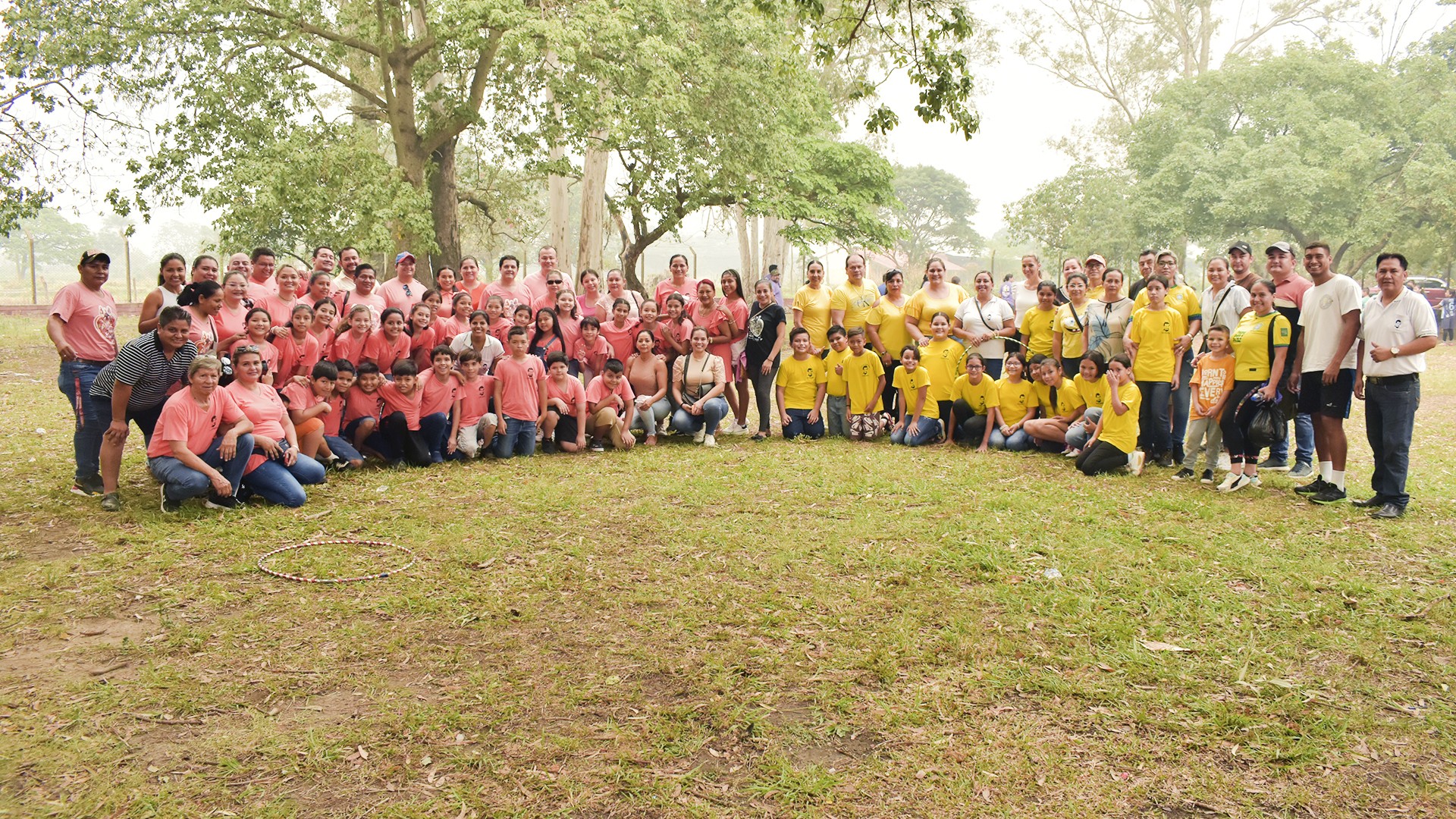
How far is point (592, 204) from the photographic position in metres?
19.8

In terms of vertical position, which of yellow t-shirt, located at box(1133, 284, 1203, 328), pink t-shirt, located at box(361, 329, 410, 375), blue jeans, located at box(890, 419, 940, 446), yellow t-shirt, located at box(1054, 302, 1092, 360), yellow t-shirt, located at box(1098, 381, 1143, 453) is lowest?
blue jeans, located at box(890, 419, 940, 446)

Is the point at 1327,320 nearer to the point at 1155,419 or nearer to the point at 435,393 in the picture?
the point at 1155,419

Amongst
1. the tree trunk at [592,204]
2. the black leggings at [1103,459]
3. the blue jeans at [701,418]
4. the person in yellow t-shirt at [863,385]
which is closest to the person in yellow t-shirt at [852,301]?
the person in yellow t-shirt at [863,385]

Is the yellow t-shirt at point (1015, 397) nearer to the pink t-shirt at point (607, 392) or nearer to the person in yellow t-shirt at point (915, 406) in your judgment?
the person in yellow t-shirt at point (915, 406)

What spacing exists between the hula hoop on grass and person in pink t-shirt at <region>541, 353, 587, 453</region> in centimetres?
305

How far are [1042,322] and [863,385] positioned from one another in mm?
1829

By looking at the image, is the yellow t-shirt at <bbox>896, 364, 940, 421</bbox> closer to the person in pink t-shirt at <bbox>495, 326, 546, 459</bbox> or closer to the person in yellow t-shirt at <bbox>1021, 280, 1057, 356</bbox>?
the person in yellow t-shirt at <bbox>1021, 280, 1057, 356</bbox>

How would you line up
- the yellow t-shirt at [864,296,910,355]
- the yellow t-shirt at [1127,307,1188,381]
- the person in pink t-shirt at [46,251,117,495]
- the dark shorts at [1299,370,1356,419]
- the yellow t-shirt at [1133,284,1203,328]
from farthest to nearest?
the yellow t-shirt at [864,296,910,355], the yellow t-shirt at [1133,284,1203,328], the yellow t-shirt at [1127,307,1188,381], the dark shorts at [1299,370,1356,419], the person in pink t-shirt at [46,251,117,495]

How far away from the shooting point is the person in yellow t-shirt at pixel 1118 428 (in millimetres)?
7492

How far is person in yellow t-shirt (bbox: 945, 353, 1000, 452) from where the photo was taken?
28.7 feet

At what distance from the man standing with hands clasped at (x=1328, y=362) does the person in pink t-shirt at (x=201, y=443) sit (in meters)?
Answer: 7.25

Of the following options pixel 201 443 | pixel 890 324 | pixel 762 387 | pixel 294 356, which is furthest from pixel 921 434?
pixel 201 443

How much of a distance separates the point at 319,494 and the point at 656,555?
2947 millimetres

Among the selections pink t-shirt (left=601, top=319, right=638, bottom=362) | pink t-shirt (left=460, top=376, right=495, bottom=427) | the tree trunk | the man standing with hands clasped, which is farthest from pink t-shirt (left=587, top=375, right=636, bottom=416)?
the tree trunk
